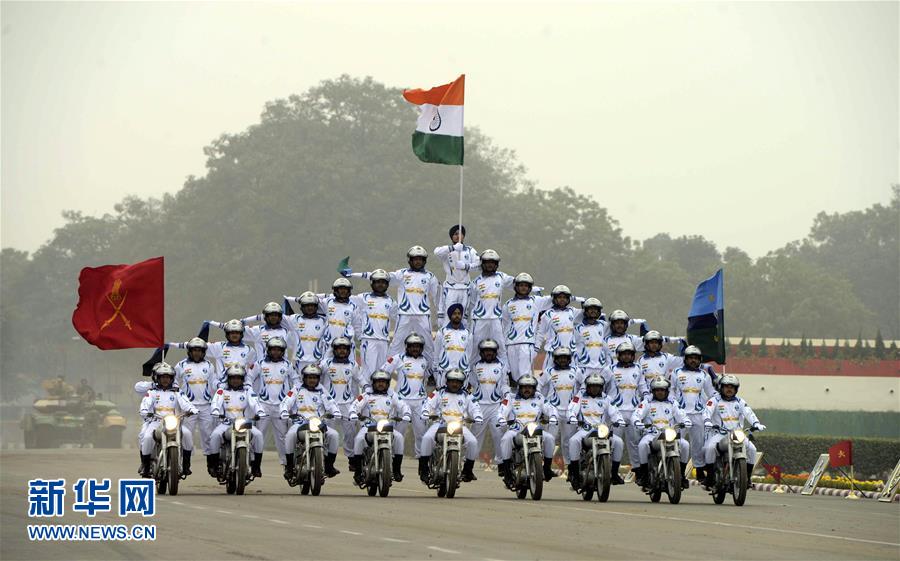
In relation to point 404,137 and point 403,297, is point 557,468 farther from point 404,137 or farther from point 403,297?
point 404,137

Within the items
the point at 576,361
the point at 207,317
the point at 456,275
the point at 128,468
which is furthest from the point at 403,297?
the point at 207,317

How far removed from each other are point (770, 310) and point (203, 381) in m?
65.1

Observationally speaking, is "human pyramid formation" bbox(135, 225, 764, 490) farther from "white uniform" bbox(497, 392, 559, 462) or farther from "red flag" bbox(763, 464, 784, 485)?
"red flag" bbox(763, 464, 784, 485)

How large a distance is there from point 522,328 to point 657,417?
9.45 feet

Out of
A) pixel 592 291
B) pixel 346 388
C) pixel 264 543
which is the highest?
pixel 592 291

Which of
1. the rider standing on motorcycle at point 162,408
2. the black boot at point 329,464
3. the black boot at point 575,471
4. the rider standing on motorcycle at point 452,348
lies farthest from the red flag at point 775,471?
the rider standing on motorcycle at point 162,408

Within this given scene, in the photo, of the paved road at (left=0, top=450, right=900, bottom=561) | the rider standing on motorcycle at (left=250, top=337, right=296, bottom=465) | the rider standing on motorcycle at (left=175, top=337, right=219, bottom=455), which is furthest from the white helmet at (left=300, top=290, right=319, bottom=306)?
the paved road at (left=0, top=450, right=900, bottom=561)

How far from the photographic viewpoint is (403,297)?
2809 centimetres

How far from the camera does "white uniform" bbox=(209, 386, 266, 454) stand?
25547 millimetres

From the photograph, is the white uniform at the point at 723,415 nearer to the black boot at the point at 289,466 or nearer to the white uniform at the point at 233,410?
the black boot at the point at 289,466

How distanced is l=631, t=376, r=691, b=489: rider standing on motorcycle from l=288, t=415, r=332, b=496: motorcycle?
4622mm

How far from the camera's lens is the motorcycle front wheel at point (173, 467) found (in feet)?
81.3

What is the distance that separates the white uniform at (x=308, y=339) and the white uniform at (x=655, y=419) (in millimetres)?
5191

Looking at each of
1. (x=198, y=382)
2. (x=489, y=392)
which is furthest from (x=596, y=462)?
(x=198, y=382)
